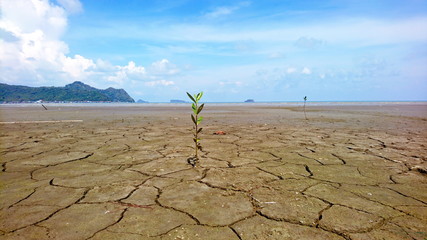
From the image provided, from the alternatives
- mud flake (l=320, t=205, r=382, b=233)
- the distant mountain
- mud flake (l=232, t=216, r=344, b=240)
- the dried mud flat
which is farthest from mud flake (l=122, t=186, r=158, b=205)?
the distant mountain

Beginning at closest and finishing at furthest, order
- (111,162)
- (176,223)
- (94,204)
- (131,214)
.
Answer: (176,223), (131,214), (94,204), (111,162)

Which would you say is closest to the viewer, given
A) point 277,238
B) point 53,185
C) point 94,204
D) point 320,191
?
point 277,238

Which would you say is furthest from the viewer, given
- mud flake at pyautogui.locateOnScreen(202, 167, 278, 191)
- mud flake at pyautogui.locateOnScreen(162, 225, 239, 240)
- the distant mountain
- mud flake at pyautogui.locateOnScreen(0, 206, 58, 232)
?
the distant mountain

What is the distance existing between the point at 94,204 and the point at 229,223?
3.23ft

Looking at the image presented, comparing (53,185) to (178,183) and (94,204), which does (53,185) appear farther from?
(178,183)

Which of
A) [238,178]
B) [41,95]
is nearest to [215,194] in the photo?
[238,178]

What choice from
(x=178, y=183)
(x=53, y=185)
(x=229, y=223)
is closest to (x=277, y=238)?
(x=229, y=223)

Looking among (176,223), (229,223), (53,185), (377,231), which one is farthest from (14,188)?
(377,231)

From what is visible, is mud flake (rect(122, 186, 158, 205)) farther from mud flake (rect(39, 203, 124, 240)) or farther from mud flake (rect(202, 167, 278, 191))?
mud flake (rect(202, 167, 278, 191))

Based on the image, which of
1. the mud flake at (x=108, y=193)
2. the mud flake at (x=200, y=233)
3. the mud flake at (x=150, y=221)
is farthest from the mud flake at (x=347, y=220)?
the mud flake at (x=108, y=193)

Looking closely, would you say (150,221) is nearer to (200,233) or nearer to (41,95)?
(200,233)

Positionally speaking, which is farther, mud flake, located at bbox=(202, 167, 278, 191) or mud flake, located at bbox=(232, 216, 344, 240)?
mud flake, located at bbox=(202, 167, 278, 191)

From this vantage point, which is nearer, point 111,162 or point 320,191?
point 320,191

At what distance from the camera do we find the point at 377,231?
133cm
